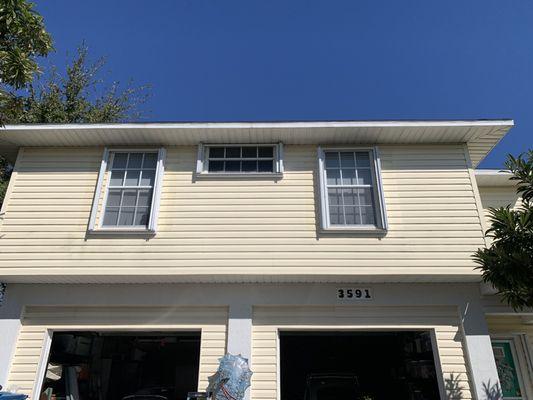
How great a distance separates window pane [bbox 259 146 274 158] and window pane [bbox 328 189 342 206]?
5.20ft

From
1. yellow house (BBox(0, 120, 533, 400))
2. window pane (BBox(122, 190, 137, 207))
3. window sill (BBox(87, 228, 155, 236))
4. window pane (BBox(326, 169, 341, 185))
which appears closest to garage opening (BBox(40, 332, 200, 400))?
yellow house (BBox(0, 120, 533, 400))

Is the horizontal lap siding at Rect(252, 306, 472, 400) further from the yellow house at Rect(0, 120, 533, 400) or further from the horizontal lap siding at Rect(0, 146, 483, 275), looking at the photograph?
the horizontal lap siding at Rect(0, 146, 483, 275)

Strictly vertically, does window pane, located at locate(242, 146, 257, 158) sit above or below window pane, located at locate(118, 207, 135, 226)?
above

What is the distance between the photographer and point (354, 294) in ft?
25.8

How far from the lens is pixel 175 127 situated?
843 centimetres

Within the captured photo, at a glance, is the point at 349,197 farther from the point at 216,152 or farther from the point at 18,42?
the point at 18,42

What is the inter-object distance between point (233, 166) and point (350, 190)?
2592 mm

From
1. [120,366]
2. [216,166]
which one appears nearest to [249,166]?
[216,166]

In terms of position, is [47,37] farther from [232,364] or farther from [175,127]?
[232,364]

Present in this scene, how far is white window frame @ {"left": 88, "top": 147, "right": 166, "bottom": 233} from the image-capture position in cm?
796

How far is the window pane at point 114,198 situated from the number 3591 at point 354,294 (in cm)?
492

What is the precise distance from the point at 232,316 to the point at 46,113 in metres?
12.8

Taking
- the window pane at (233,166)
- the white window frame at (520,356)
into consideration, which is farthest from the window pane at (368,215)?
the white window frame at (520,356)

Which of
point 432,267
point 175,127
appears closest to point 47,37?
point 175,127
